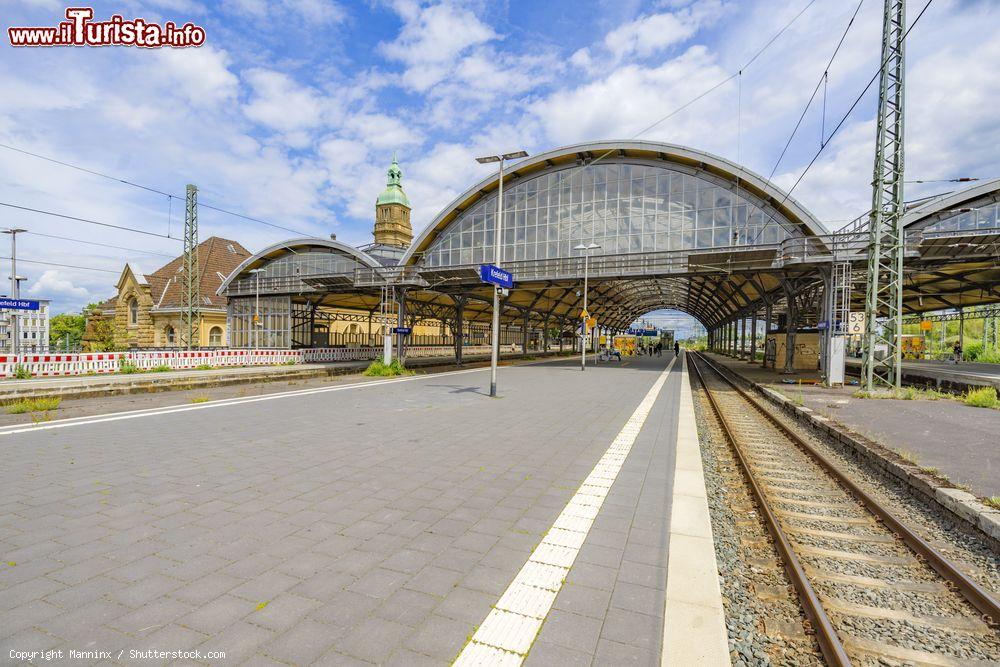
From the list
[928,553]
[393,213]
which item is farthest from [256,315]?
[393,213]

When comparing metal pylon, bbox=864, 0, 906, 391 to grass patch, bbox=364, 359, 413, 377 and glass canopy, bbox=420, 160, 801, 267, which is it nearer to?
glass canopy, bbox=420, 160, 801, 267

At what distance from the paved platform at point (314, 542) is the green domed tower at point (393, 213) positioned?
8444 centimetres

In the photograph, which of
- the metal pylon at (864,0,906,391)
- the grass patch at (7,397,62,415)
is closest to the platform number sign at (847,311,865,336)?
the metal pylon at (864,0,906,391)

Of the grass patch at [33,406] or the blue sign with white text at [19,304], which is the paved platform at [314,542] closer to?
the grass patch at [33,406]

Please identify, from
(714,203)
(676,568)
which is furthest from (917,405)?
(714,203)

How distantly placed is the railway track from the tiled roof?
4955 cm

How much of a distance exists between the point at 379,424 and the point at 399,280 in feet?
67.5

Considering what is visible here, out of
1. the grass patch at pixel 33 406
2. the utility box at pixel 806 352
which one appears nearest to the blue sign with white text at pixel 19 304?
the grass patch at pixel 33 406

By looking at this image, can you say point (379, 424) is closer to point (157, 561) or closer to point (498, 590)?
point (157, 561)

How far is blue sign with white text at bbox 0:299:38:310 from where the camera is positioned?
55.5 feet

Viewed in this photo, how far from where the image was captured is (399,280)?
2873cm

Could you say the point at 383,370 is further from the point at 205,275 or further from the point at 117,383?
the point at 205,275

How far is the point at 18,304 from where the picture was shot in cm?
1727

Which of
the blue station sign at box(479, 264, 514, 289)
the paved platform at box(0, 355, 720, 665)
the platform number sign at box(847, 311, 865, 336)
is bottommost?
the paved platform at box(0, 355, 720, 665)
